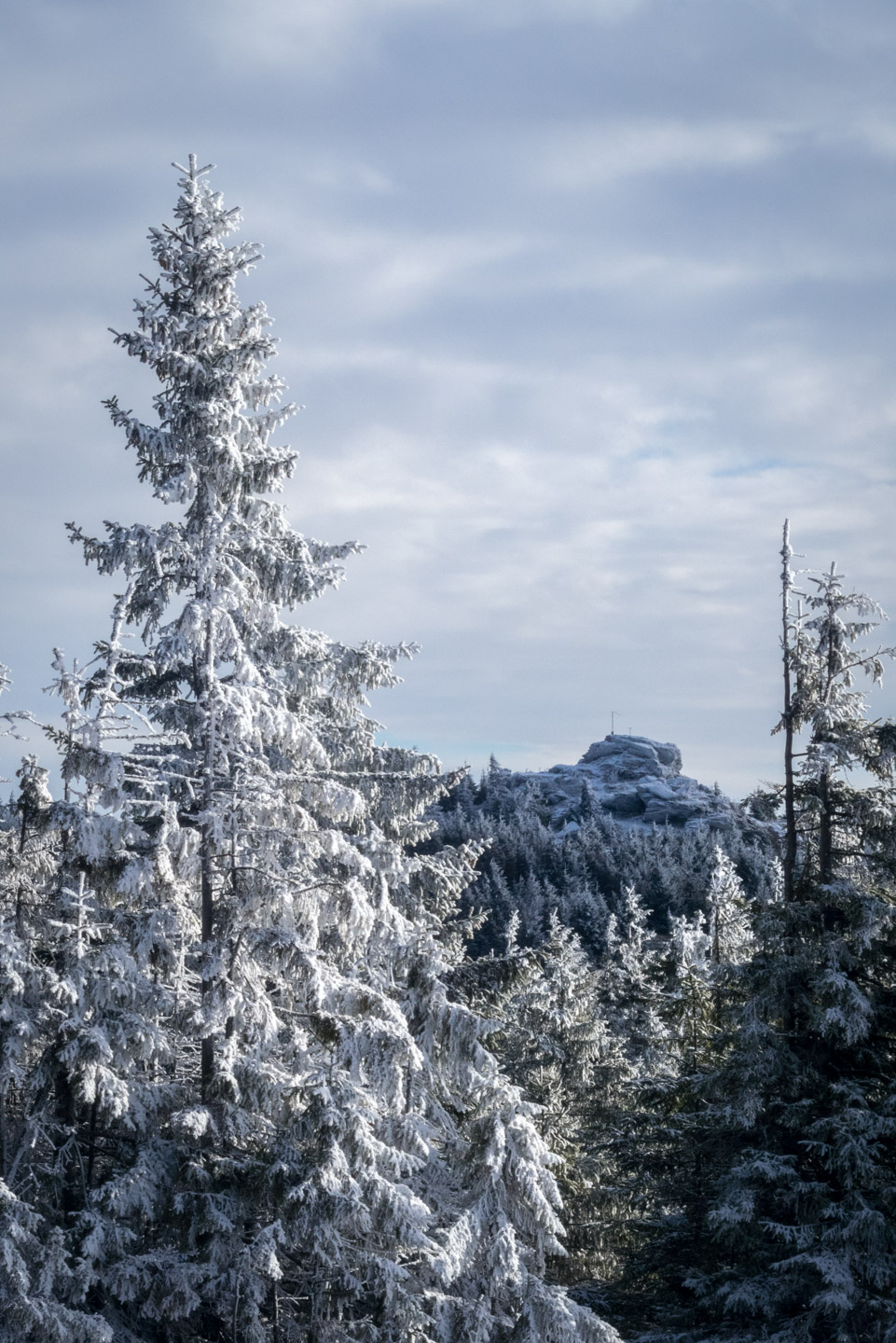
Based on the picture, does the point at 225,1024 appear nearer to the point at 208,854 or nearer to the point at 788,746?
the point at 208,854

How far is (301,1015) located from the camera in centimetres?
1262

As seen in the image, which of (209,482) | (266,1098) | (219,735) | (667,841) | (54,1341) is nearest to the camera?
(54,1341)

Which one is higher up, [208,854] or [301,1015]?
[208,854]

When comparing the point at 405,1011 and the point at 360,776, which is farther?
the point at 360,776

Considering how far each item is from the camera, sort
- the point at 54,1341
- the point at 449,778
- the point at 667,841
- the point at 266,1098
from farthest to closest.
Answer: the point at 667,841 → the point at 449,778 → the point at 266,1098 → the point at 54,1341

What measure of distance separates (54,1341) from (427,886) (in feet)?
27.5

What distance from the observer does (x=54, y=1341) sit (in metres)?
10.4

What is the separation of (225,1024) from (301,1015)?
0.99 meters

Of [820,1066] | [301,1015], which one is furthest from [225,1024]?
[820,1066]

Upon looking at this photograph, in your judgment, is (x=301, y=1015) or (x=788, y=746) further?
(x=788, y=746)

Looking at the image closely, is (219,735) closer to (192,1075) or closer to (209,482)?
(209,482)

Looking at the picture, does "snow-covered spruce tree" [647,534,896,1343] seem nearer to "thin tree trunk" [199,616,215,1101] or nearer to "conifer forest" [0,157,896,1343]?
"conifer forest" [0,157,896,1343]

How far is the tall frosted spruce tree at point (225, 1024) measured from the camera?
11.1m

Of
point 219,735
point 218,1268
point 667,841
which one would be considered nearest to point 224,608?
point 219,735
